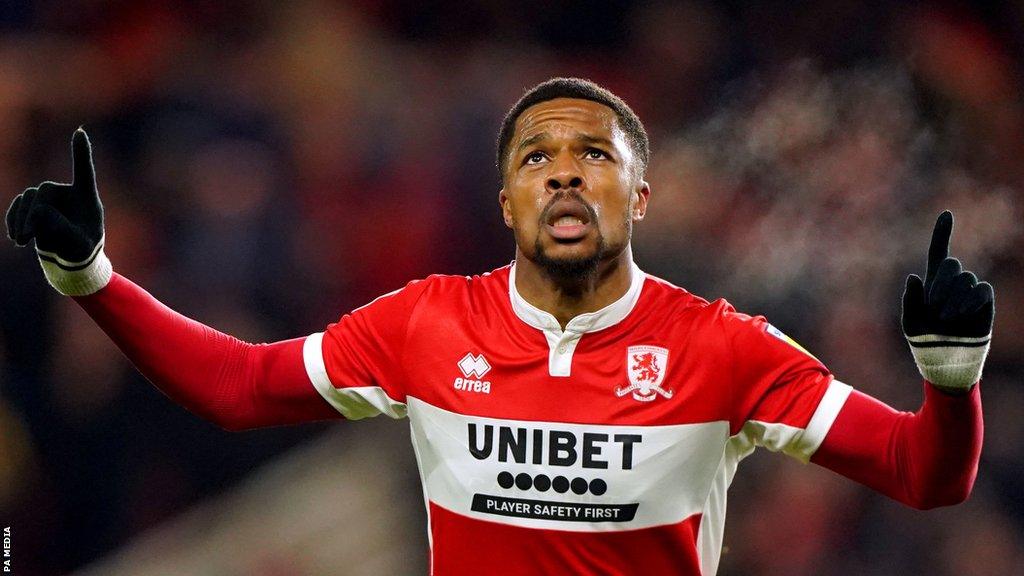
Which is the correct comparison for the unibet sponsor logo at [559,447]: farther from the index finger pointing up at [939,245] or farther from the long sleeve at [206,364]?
the index finger pointing up at [939,245]

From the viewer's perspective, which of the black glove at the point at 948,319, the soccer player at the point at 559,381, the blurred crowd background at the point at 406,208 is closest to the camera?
the black glove at the point at 948,319

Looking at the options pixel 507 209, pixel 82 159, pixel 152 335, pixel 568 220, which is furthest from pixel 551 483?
pixel 82 159

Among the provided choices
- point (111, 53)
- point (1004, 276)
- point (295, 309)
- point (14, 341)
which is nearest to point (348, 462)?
point (295, 309)

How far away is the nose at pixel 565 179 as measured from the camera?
98.0 inches

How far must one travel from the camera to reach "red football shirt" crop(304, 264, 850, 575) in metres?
2.34

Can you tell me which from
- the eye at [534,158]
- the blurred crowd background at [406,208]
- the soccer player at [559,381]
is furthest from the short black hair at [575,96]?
the blurred crowd background at [406,208]

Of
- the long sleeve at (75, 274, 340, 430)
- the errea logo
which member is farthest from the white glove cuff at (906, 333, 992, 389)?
the long sleeve at (75, 274, 340, 430)

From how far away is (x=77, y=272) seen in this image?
242cm

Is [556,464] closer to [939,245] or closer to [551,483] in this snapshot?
[551,483]

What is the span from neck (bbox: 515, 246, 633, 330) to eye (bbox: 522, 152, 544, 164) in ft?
0.78

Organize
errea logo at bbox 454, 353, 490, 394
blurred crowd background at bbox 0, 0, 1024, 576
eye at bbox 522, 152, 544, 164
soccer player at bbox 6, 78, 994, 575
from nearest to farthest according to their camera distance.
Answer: soccer player at bbox 6, 78, 994, 575 → errea logo at bbox 454, 353, 490, 394 → eye at bbox 522, 152, 544, 164 → blurred crowd background at bbox 0, 0, 1024, 576

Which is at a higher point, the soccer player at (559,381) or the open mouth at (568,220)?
the open mouth at (568,220)

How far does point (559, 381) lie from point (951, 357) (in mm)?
830

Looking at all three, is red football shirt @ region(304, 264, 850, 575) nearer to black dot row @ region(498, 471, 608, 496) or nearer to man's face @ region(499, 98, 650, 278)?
black dot row @ region(498, 471, 608, 496)
